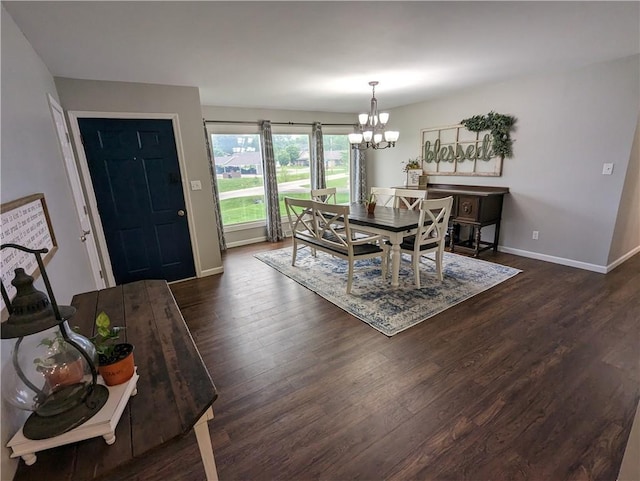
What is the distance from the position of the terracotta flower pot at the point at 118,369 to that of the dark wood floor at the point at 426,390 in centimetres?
83

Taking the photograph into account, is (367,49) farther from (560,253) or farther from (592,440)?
(560,253)

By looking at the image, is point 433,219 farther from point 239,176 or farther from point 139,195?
point 239,176

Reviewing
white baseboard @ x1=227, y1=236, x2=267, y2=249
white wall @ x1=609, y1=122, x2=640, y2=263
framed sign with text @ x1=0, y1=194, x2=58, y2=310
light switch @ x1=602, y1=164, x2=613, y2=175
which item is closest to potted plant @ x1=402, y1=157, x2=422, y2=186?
light switch @ x1=602, y1=164, x2=613, y2=175

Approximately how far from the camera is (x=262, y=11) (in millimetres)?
1825

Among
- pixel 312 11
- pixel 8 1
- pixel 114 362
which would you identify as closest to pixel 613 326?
pixel 312 11

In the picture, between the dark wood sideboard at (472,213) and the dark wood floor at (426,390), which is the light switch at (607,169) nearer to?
the dark wood sideboard at (472,213)

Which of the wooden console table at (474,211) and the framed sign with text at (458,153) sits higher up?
the framed sign with text at (458,153)

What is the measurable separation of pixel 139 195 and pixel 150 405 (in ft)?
10.3

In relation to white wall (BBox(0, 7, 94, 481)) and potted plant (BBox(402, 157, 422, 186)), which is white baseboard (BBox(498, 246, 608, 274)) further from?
white wall (BBox(0, 7, 94, 481))

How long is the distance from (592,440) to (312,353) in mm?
1679

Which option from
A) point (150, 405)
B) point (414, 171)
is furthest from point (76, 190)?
point (414, 171)

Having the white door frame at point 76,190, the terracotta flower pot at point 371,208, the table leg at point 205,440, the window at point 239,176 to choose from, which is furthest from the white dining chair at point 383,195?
the table leg at point 205,440

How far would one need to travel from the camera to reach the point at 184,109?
11.6ft

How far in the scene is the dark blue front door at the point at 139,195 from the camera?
327cm
